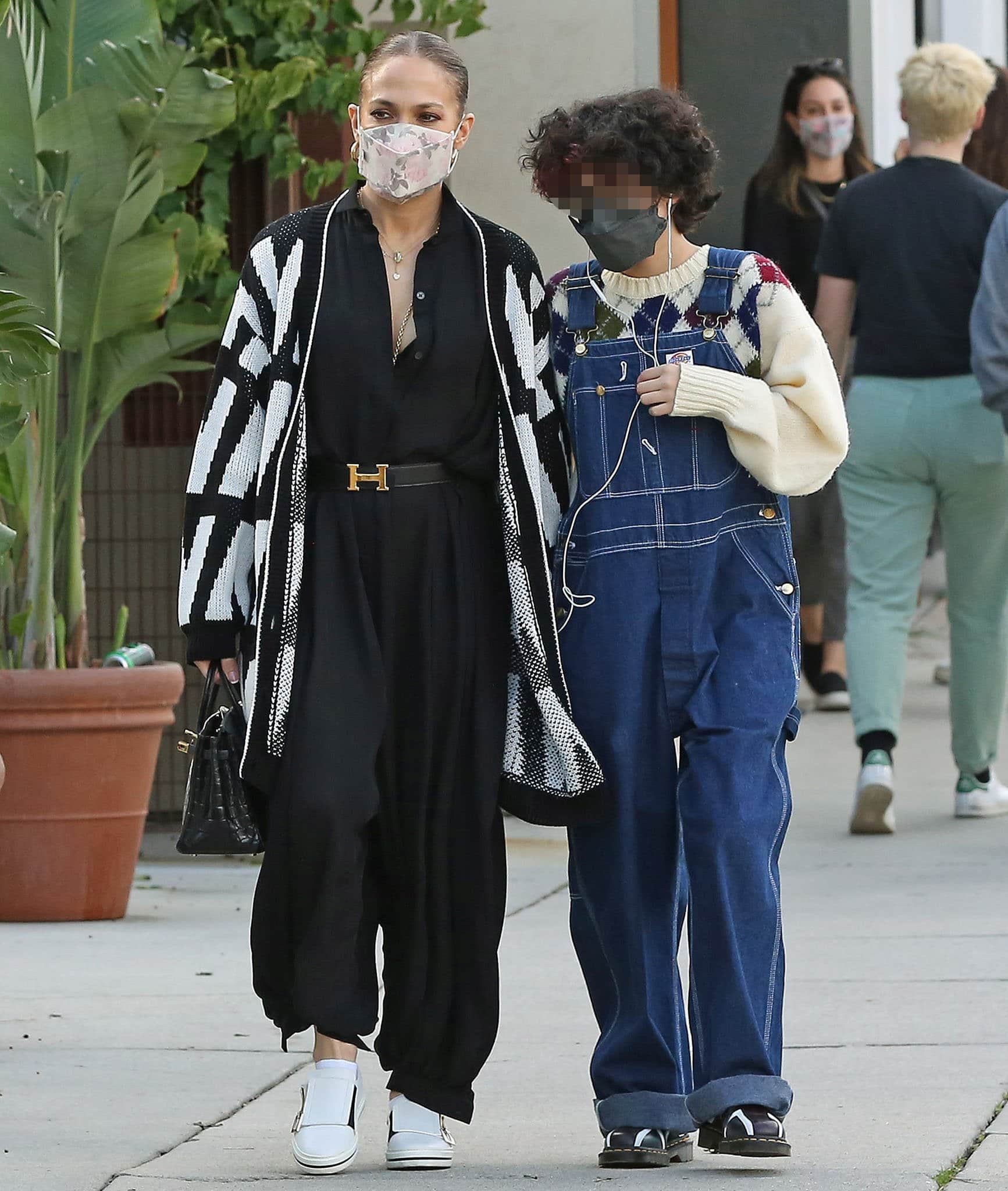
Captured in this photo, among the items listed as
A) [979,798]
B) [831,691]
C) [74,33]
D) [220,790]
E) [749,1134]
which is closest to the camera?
[749,1134]

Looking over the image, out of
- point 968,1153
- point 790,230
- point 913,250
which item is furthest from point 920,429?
point 968,1153

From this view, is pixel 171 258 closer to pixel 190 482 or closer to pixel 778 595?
pixel 190 482

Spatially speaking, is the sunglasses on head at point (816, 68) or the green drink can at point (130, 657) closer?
the green drink can at point (130, 657)

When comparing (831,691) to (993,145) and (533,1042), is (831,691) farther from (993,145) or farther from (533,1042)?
(533,1042)

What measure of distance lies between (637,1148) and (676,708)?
70 cm

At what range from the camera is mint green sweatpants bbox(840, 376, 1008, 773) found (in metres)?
6.89

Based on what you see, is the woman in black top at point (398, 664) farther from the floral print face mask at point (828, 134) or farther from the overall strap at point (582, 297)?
the floral print face mask at point (828, 134)

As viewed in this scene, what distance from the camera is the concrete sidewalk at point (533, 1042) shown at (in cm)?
368

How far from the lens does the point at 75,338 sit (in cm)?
633

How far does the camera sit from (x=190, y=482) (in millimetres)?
3766

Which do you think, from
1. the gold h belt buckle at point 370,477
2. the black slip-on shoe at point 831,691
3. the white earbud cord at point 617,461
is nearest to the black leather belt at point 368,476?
the gold h belt buckle at point 370,477

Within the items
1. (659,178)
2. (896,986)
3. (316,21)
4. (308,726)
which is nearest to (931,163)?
(316,21)

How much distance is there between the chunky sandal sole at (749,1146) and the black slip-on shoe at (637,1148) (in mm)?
137

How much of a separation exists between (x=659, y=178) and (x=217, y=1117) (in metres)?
1.79
